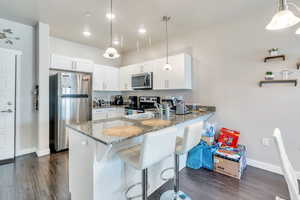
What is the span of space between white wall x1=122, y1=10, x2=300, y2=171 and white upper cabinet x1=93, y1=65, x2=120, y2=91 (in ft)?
8.13

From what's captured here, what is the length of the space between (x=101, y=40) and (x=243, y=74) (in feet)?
11.5

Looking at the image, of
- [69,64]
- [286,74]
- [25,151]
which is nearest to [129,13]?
[69,64]


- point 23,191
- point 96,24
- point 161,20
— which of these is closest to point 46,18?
point 96,24

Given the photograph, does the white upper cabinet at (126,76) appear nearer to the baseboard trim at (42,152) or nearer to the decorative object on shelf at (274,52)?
the baseboard trim at (42,152)

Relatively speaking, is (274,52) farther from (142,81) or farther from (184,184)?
(142,81)

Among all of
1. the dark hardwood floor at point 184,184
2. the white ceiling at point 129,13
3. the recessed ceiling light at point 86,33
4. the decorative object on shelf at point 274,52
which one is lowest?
the dark hardwood floor at point 184,184

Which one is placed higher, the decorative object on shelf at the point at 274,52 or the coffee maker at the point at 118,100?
the decorative object on shelf at the point at 274,52

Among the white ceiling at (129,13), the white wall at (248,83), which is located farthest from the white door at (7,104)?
the white wall at (248,83)

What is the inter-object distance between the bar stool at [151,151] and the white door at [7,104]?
2.86 m

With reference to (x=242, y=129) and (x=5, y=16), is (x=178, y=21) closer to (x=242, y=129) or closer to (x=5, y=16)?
(x=242, y=129)

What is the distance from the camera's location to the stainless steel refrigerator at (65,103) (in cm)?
324

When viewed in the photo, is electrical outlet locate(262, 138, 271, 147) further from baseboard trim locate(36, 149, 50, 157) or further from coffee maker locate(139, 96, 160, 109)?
baseboard trim locate(36, 149, 50, 157)

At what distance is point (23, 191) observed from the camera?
193 centimetres

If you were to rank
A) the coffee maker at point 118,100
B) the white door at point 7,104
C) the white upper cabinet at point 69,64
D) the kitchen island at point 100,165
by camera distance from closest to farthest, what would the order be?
the kitchen island at point 100,165, the white door at point 7,104, the white upper cabinet at point 69,64, the coffee maker at point 118,100
